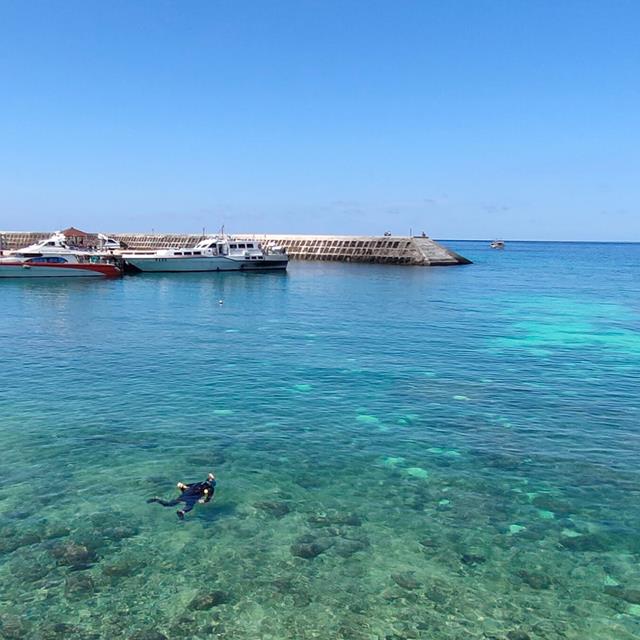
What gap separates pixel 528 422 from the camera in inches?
946

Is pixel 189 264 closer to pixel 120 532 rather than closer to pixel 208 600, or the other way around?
pixel 120 532

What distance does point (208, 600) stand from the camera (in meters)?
12.3

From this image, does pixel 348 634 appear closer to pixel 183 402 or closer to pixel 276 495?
pixel 276 495

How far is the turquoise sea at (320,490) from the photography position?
39.7 ft

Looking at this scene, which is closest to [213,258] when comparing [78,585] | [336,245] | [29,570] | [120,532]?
[336,245]

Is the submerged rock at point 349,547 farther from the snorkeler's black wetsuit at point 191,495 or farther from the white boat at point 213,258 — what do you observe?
the white boat at point 213,258

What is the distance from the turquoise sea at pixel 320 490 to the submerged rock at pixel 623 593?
0.05 meters

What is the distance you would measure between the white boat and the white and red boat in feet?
24.7

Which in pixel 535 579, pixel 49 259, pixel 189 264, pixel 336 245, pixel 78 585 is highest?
→ pixel 336 245

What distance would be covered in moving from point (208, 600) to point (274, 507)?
429 centimetres

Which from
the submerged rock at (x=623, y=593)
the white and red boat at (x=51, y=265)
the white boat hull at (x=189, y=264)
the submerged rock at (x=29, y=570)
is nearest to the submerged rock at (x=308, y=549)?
the submerged rock at (x=29, y=570)

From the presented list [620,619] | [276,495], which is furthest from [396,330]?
[620,619]

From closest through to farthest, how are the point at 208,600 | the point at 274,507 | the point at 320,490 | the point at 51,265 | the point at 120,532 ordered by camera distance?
the point at 208,600
the point at 120,532
the point at 274,507
the point at 320,490
the point at 51,265

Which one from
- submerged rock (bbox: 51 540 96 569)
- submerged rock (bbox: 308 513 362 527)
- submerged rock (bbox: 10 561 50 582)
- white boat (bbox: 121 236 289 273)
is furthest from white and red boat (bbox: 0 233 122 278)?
submerged rock (bbox: 308 513 362 527)
